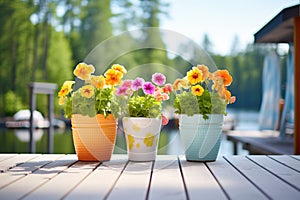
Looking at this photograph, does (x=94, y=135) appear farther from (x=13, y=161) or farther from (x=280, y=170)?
(x=280, y=170)

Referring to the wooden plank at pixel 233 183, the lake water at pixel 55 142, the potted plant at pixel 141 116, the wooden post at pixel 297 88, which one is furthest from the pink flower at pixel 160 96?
the lake water at pixel 55 142

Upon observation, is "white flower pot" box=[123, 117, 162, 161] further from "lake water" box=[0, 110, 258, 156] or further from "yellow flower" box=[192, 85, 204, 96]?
"lake water" box=[0, 110, 258, 156]

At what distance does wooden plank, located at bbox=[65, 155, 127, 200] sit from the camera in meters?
1.49

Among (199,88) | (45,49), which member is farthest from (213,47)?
(199,88)

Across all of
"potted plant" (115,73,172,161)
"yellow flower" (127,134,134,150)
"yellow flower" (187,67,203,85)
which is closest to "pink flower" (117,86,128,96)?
"potted plant" (115,73,172,161)

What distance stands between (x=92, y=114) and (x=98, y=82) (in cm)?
19

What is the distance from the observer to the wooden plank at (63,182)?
1488 millimetres

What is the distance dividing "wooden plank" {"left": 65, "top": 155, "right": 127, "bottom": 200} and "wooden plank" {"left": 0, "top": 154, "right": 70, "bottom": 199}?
17cm

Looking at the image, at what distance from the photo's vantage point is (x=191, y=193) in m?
1.53

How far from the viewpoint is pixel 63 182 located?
173 cm

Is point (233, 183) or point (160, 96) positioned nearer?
point (233, 183)

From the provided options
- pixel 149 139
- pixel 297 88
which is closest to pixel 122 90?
pixel 149 139

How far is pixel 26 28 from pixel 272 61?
14795mm

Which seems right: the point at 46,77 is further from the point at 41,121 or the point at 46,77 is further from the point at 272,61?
the point at 272,61
